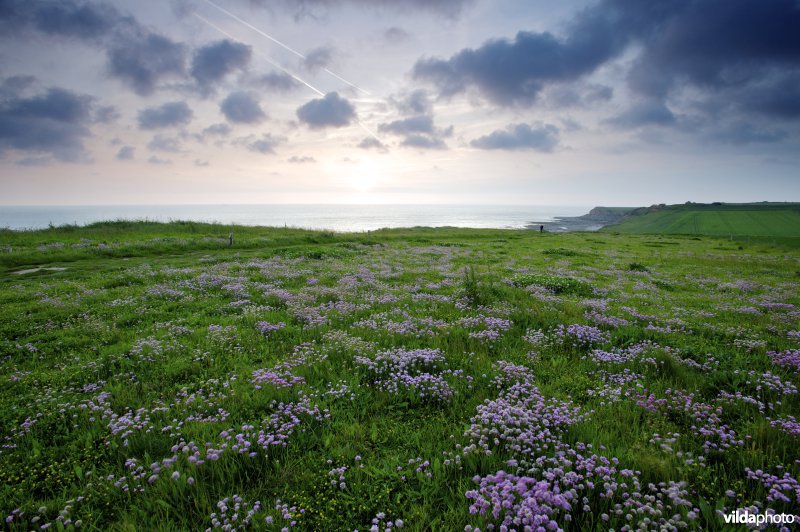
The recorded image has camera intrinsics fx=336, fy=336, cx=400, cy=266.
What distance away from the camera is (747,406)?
18.8ft

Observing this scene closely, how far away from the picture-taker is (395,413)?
5.84 metres

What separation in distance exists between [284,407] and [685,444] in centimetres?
625

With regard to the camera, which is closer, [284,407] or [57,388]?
[284,407]

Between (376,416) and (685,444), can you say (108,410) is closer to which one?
(376,416)

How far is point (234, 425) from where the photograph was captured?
554 centimetres

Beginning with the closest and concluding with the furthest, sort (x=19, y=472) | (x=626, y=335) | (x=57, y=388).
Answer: (x=19, y=472)
(x=57, y=388)
(x=626, y=335)

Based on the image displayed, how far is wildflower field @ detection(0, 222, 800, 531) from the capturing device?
3881mm

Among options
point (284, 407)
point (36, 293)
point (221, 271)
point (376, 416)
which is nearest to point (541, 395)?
point (376, 416)

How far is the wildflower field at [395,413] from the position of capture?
3.88 metres

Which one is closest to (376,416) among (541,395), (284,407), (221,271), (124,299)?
(284,407)

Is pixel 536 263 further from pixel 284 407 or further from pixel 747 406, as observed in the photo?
pixel 284 407

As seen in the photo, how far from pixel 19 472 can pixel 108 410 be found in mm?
1182

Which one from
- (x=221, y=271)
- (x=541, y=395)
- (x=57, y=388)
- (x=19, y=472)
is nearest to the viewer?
(x=19, y=472)

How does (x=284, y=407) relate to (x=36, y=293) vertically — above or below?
below
